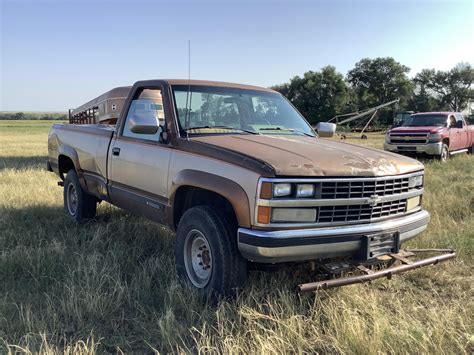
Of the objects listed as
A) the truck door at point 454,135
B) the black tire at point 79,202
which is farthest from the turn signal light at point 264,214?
the truck door at point 454,135

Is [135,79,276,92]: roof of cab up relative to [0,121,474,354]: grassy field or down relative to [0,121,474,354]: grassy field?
up

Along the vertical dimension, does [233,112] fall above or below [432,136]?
above

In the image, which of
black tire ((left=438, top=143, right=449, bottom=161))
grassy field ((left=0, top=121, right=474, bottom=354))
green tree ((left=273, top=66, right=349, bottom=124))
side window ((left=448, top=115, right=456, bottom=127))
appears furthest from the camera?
green tree ((left=273, top=66, right=349, bottom=124))

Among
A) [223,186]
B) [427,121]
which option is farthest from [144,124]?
[427,121]

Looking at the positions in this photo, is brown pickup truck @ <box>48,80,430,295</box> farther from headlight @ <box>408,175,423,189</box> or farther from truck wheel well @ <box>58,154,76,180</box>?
truck wheel well @ <box>58,154,76,180</box>

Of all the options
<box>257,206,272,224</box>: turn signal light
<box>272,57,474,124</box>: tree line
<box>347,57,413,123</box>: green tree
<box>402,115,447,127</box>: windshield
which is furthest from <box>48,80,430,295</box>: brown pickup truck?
<box>347,57,413,123</box>: green tree

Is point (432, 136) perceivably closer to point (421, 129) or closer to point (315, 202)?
point (421, 129)

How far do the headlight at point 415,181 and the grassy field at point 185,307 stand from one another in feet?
3.17

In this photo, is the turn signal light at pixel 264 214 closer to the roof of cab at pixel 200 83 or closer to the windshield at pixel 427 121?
the roof of cab at pixel 200 83

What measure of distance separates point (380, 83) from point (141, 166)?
237ft

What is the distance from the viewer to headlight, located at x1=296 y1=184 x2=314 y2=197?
3291 mm

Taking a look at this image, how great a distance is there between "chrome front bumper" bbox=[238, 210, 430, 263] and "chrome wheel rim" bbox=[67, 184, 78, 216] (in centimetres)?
408

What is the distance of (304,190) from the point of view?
3.31 meters

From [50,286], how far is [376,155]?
3184 mm
